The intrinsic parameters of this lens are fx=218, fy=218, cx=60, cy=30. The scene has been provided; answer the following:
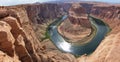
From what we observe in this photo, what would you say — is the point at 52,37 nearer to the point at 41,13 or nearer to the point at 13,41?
the point at 41,13

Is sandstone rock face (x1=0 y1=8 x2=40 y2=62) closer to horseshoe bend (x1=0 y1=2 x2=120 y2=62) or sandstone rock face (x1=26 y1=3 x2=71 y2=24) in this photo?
horseshoe bend (x1=0 y1=2 x2=120 y2=62)

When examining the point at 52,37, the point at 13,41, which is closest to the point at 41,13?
the point at 52,37

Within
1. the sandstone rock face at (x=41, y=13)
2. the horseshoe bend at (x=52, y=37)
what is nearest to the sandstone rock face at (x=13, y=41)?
the horseshoe bend at (x=52, y=37)

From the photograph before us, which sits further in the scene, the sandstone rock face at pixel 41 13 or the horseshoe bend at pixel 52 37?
the sandstone rock face at pixel 41 13

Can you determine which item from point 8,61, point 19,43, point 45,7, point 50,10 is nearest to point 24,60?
point 19,43

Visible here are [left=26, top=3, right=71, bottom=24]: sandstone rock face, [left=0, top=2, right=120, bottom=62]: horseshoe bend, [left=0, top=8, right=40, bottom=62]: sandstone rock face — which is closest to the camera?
[left=0, top=8, right=40, bottom=62]: sandstone rock face

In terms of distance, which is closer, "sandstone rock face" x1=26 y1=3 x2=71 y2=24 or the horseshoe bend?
the horseshoe bend

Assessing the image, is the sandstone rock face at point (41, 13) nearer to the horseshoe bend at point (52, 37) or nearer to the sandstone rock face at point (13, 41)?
the horseshoe bend at point (52, 37)

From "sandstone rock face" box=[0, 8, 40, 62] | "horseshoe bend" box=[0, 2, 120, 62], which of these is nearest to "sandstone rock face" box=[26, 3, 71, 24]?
"horseshoe bend" box=[0, 2, 120, 62]

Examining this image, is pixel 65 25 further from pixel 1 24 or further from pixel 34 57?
pixel 1 24
